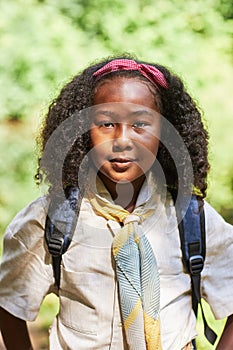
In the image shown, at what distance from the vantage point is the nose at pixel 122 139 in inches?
96.3

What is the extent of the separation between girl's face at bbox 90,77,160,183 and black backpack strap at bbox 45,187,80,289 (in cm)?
15

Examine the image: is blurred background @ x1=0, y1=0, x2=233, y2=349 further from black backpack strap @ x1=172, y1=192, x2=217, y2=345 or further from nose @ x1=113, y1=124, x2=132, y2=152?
nose @ x1=113, y1=124, x2=132, y2=152

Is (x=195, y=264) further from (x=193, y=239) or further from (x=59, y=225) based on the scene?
(x=59, y=225)

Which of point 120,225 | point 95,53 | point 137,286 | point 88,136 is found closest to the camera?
point 137,286

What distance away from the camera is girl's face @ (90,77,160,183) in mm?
2469

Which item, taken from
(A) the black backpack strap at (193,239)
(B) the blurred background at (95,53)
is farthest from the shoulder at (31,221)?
(B) the blurred background at (95,53)

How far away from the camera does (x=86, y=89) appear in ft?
8.77

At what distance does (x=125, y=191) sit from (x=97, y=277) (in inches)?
11.1

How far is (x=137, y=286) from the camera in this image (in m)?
2.45

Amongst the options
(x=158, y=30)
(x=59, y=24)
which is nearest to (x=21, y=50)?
(x=59, y=24)

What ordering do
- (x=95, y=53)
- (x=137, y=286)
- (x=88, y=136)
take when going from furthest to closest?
(x=95, y=53), (x=88, y=136), (x=137, y=286)

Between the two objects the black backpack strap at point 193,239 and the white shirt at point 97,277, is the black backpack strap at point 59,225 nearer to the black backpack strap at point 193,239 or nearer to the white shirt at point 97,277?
the white shirt at point 97,277

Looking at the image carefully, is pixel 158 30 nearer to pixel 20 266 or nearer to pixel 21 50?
pixel 21 50

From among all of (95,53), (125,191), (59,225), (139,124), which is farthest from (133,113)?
(95,53)
